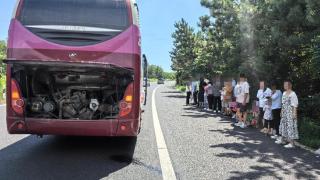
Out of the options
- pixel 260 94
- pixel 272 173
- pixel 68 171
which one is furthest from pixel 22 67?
pixel 260 94

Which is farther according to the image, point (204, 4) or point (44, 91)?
point (204, 4)

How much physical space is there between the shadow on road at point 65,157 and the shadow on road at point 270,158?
206 centimetres

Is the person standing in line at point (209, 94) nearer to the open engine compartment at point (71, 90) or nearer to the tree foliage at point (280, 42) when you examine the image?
the tree foliage at point (280, 42)

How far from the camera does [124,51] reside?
8.43 meters

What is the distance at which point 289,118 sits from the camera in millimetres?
10406

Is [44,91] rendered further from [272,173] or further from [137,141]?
[272,173]

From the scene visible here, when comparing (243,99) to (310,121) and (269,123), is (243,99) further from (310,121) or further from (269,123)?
(269,123)

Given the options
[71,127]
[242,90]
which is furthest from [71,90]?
[242,90]

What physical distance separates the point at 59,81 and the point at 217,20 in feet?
67.6

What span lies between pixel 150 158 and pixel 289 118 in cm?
369

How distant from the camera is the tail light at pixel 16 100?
826 centimetres

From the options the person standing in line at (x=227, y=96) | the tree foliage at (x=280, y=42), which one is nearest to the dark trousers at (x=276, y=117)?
the tree foliage at (x=280, y=42)

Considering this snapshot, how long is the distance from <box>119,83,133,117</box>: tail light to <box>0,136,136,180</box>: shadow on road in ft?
2.90

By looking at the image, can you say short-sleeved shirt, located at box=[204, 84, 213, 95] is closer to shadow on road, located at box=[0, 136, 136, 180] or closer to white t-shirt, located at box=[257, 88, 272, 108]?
white t-shirt, located at box=[257, 88, 272, 108]
